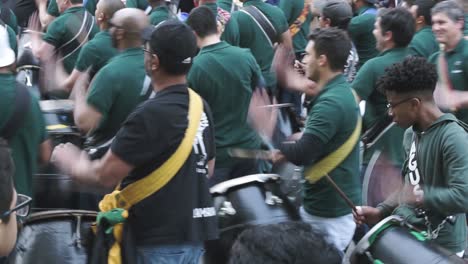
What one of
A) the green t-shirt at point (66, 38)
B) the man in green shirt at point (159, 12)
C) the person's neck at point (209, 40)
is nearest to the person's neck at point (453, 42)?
the person's neck at point (209, 40)

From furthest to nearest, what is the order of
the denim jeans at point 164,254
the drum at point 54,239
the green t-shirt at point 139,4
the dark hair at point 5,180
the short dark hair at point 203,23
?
the green t-shirt at point 139,4 → the short dark hair at point 203,23 → the drum at point 54,239 → the denim jeans at point 164,254 → the dark hair at point 5,180

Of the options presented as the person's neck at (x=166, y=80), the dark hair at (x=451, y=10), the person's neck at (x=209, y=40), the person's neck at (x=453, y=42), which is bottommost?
the person's neck at (x=453, y=42)

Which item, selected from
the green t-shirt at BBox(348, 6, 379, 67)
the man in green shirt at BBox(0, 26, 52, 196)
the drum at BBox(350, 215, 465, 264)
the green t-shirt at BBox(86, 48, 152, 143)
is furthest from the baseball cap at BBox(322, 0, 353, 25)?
the drum at BBox(350, 215, 465, 264)

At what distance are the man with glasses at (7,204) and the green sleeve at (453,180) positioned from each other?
197 centimetres

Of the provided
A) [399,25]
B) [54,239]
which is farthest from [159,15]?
[54,239]

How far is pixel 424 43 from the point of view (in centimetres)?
800

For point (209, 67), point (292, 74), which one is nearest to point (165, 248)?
point (209, 67)

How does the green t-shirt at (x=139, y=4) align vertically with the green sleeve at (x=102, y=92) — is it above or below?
below

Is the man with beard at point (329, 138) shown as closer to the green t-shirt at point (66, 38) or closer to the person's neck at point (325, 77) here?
the person's neck at point (325, 77)

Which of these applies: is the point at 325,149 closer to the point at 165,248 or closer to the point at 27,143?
the point at 165,248

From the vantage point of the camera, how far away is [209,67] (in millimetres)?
6594

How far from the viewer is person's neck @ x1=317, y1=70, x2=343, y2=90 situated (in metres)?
5.59

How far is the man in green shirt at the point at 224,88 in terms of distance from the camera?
6605 mm

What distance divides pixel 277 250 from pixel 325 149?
2.94 metres
